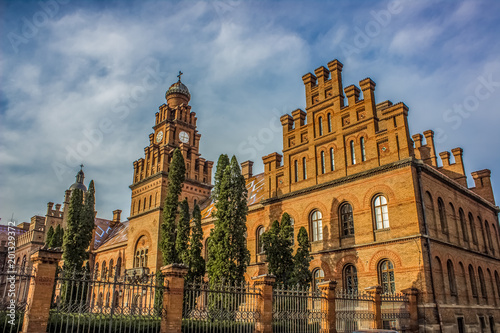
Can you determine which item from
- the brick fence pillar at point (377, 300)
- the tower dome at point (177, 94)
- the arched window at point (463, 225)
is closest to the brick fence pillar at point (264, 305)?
the brick fence pillar at point (377, 300)

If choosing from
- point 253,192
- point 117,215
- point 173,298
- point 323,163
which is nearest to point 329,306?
point 173,298

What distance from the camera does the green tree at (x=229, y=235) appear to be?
74.6ft

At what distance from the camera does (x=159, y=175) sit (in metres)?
38.8

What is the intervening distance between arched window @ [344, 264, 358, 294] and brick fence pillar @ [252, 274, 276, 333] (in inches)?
368

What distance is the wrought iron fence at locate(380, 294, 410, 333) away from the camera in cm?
1903

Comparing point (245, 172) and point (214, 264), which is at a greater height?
point (245, 172)

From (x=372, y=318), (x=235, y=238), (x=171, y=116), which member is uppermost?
(x=171, y=116)

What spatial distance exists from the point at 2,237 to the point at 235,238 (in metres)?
59.2

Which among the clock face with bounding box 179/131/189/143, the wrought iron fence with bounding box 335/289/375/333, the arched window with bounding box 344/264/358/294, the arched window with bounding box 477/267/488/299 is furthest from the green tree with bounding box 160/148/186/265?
the arched window with bounding box 477/267/488/299

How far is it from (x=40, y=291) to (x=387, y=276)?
16.9m

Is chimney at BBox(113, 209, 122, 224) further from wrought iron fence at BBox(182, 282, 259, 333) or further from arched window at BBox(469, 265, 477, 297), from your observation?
wrought iron fence at BBox(182, 282, 259, 333)

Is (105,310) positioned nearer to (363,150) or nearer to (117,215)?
(363,150)

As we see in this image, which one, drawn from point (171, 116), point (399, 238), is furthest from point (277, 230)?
point (171, 116)

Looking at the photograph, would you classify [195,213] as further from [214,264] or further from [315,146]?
[315,146]
